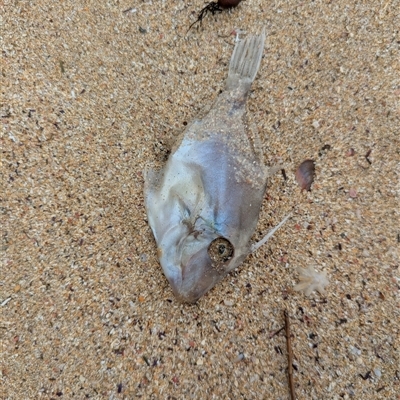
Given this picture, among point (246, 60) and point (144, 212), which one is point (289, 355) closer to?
point (144, 212)

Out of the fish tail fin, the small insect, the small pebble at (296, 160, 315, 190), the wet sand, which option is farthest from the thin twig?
the small insect

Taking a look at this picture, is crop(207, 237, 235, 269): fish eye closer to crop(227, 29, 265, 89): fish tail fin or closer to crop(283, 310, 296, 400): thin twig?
crop(283, 310, 296, 400): thin twig

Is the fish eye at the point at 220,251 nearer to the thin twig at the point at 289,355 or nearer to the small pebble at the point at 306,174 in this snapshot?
the thin twig at the point at 289,355

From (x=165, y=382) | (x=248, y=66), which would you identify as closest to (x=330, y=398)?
(x=165, y=382)

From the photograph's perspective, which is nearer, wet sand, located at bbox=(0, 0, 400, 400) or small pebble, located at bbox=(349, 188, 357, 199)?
wet sand, located at bbox=(0, 0, 400, 400)

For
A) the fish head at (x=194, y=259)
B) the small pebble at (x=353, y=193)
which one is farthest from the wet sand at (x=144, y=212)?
the fish head at (x=194, y=259)

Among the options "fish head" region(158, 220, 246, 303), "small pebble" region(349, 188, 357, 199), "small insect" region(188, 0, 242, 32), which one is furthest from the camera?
"small insect" region(188, 0, 242, 32)

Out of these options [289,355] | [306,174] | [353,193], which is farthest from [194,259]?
[353,193]
